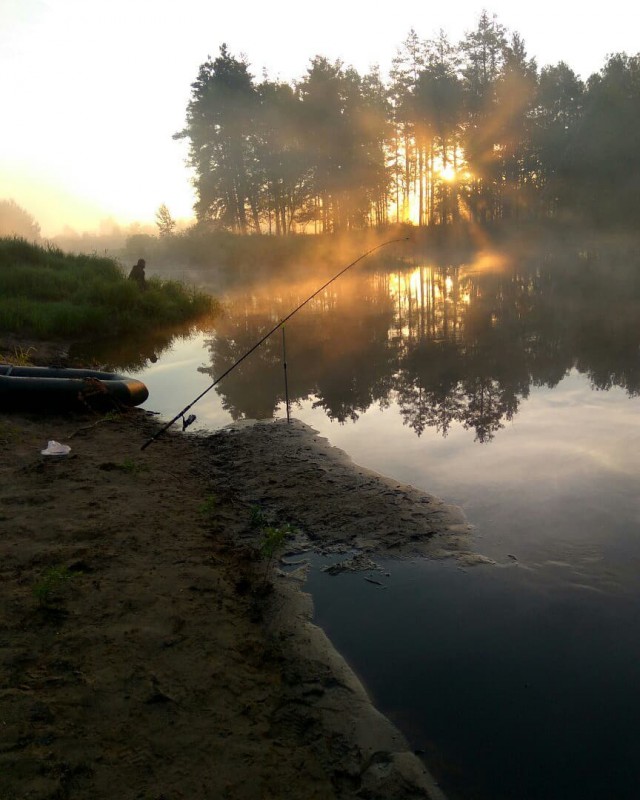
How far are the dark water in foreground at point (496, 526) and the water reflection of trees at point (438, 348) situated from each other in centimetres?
7

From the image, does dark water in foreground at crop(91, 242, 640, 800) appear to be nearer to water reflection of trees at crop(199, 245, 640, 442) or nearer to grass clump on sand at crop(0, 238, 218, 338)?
water reflection of trees at crop(199, 245, 640, 442)

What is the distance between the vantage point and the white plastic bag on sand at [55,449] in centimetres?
654

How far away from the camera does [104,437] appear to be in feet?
24.3

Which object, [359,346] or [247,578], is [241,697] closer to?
[247,578]

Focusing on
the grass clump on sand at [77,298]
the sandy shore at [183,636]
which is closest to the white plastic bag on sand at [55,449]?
the sandy shore at [183,636]

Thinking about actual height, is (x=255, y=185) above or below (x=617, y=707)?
above

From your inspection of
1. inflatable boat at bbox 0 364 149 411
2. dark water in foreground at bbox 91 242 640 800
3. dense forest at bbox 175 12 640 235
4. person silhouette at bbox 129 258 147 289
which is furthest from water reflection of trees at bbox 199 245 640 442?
dense forest at bbox 175 12 640 235

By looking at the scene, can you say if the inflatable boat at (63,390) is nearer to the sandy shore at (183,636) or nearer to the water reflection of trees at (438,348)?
the water reflection of trees at (438,348)

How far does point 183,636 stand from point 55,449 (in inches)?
161

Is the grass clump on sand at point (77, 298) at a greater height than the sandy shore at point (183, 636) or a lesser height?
greater

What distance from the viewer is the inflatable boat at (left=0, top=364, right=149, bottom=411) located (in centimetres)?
815

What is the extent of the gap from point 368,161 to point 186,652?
173ft

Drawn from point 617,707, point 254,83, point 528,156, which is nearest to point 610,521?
point 617,707

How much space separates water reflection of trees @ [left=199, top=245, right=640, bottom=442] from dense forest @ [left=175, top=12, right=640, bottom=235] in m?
29.8
